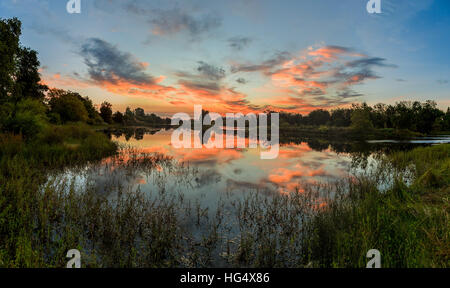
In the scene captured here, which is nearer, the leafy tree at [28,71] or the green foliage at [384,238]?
the green foliage at [384,238]

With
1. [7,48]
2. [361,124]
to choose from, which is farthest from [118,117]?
[361,124]

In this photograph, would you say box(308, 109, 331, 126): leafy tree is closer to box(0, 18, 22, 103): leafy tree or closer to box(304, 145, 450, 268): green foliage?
box(304, 145, 450, 268): green foliage

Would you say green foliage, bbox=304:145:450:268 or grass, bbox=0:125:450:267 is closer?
green foliage, bbox=304:145:450:268

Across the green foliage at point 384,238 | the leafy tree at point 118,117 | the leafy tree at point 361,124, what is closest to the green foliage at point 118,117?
the leafy tree at point 118,117

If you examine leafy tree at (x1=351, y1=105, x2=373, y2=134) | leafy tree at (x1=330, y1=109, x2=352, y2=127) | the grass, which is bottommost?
the grass

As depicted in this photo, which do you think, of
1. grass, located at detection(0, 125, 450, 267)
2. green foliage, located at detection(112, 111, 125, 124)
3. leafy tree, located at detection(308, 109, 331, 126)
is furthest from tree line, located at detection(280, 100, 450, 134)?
green foliage, located at detection(112, 111, 125, 124)

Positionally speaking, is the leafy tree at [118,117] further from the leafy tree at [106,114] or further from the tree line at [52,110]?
the leafy tree at [106,114]

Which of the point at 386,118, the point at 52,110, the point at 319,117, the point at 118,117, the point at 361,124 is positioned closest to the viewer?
the point at 52,110

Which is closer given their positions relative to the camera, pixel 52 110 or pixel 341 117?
pixel 52 110

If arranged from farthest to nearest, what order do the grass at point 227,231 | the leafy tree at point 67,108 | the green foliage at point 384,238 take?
the leafy tree at point 67,108
the grass at point 227,231
the green foliage at point 384,238

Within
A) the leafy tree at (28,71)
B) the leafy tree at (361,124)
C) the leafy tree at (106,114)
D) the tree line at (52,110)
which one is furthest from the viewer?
the leafy tree at (106,114)

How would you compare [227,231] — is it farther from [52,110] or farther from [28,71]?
[52,110]

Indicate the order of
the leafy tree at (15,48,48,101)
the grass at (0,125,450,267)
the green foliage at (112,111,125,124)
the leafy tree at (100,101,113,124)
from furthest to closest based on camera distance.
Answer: the green foliage at (112,111,125,124) < the leafy tree at (100,101,113,124) < the leafy tree at (15,48,48,101) < the grass at (0,125,450,267)
